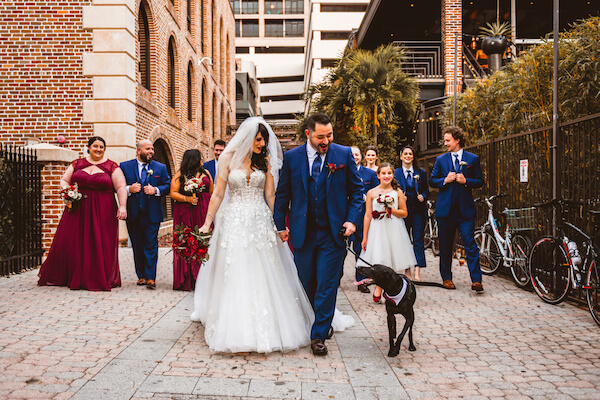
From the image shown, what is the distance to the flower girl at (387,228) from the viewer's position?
23.8 ft

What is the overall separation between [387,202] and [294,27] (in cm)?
8156

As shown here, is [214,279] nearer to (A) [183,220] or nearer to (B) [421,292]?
(A) [183,220]

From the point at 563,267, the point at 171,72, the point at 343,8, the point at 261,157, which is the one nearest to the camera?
the point at 261,157

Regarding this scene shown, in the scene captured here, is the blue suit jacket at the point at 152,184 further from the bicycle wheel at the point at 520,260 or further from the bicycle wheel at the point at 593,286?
the bicycle wheel at the point at 593,286

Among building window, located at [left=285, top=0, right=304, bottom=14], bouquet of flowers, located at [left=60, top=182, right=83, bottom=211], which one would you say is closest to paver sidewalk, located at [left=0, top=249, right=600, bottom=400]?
bouquet of flowers, located at [left=60, top=182, right=83, bottom=211]

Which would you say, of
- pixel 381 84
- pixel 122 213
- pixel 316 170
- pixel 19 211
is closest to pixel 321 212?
pixel 316 170

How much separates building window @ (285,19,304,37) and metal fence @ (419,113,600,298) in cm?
7730

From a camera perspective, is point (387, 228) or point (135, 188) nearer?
point (387, 228)

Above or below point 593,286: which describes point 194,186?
above

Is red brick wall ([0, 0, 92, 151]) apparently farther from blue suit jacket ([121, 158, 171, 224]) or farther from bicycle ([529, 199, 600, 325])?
bicycle ([529, 199, 600, 325])

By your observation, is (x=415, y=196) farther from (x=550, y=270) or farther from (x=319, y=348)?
(x=319, y=348)

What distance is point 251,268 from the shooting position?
5031mm

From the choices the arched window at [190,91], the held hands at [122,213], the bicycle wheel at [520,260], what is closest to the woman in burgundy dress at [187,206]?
the held hands at [122,213]

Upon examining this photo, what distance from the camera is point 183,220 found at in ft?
26.7
